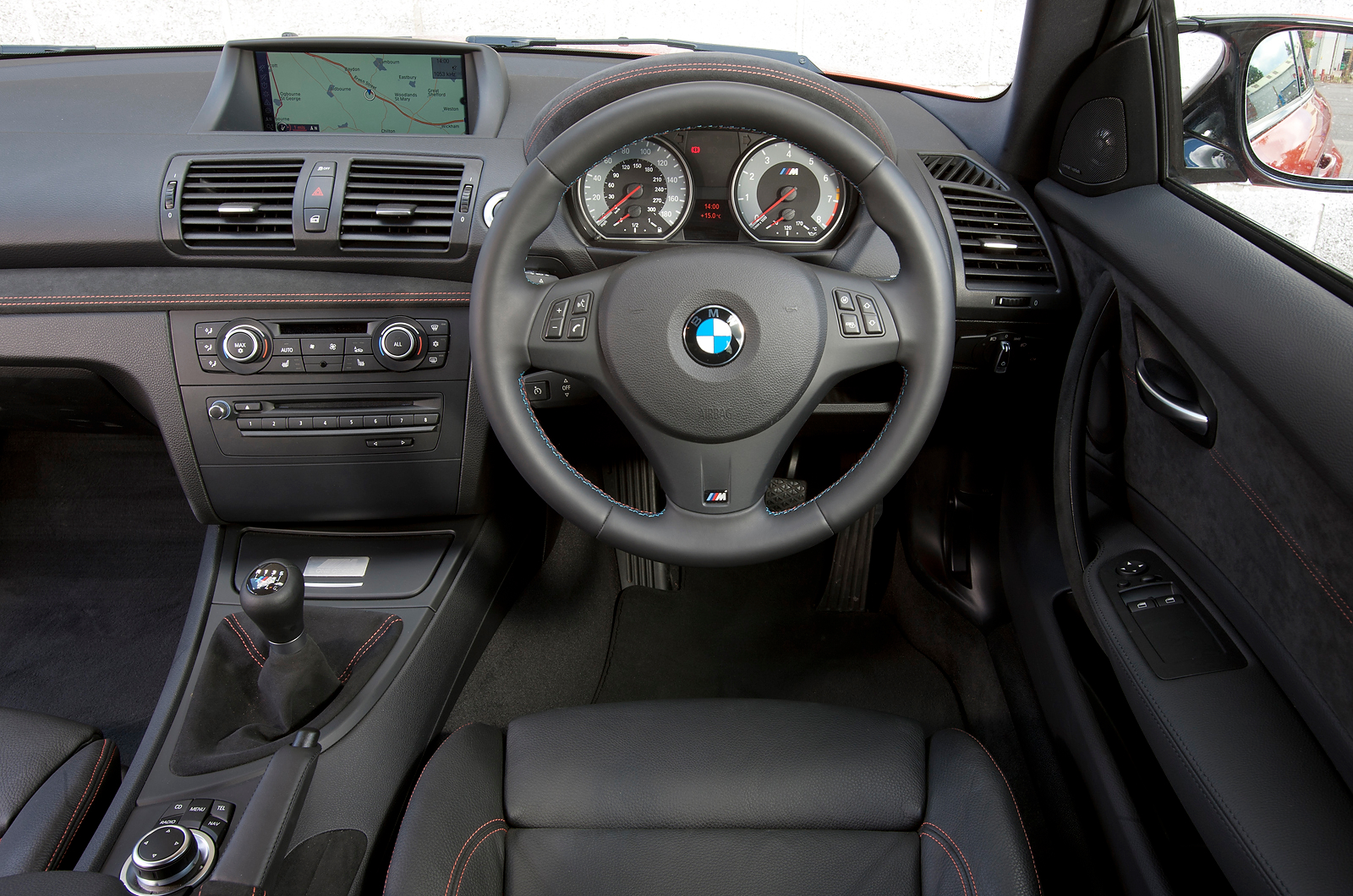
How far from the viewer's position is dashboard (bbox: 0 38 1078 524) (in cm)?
139

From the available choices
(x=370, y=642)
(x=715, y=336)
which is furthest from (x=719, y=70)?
(x=370, y=642)

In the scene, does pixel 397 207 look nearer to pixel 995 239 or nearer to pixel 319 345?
pixel 319 345

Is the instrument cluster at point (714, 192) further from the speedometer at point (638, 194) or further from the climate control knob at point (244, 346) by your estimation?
the climate control knob at point (244, 346)

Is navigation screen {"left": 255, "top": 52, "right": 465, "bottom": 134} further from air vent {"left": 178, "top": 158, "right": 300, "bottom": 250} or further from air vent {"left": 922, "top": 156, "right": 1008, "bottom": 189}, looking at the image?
air vent {"left": 922, "top": 156, "right": 1008, "bottom": 189}

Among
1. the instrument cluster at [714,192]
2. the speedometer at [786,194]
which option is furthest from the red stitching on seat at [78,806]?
the speedometer at [786,194]

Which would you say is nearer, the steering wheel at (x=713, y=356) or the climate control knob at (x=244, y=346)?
the steering wheel at (x=713, y=356)

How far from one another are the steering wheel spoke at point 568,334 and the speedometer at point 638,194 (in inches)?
9.7

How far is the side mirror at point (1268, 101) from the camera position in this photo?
118cm

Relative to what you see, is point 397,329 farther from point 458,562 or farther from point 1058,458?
point 1058,458

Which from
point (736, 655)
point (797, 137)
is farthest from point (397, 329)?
point (736, 655)

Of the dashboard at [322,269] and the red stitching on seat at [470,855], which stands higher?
the dashboard at [322,269]

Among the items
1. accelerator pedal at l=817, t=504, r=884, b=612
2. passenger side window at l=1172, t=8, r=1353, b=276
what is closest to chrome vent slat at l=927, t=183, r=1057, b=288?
passenger side window at l=1172, t=8, r=1353, b=276

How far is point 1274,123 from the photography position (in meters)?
1.29

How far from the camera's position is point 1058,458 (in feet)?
4.57
